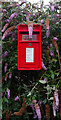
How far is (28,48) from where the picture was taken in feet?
7.59

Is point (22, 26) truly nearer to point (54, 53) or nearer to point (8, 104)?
point (54, 53)

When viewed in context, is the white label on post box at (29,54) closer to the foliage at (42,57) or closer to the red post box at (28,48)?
the red post box at (28,48)

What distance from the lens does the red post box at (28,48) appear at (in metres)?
2.31

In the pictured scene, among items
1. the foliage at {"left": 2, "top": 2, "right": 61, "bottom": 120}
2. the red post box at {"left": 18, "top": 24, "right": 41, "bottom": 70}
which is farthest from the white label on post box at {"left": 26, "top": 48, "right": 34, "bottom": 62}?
the foliage at {"left": 2, "top": 2, "right": 61, "bottom": 120}

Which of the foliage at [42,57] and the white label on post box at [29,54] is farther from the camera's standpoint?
the foliage at [42,57]

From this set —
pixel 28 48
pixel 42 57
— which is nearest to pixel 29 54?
pixel 28 48

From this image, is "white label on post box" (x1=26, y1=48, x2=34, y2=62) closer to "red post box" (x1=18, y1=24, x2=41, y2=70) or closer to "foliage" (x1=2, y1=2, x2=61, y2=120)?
"red post box" (x1=18, y1=24, x2=41, y2=70)

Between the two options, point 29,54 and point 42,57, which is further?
point 42,57

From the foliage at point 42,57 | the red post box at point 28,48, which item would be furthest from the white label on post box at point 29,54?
the foliage at point 42,57

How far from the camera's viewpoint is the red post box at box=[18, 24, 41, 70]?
2.31 meters

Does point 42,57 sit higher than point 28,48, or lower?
lower

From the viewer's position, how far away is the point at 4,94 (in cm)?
258

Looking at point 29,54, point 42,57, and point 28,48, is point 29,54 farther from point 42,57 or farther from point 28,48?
point 42,57

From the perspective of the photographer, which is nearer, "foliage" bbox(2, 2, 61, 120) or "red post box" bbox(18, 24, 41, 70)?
"red post box" bbox(18, 24, 41, 70)
